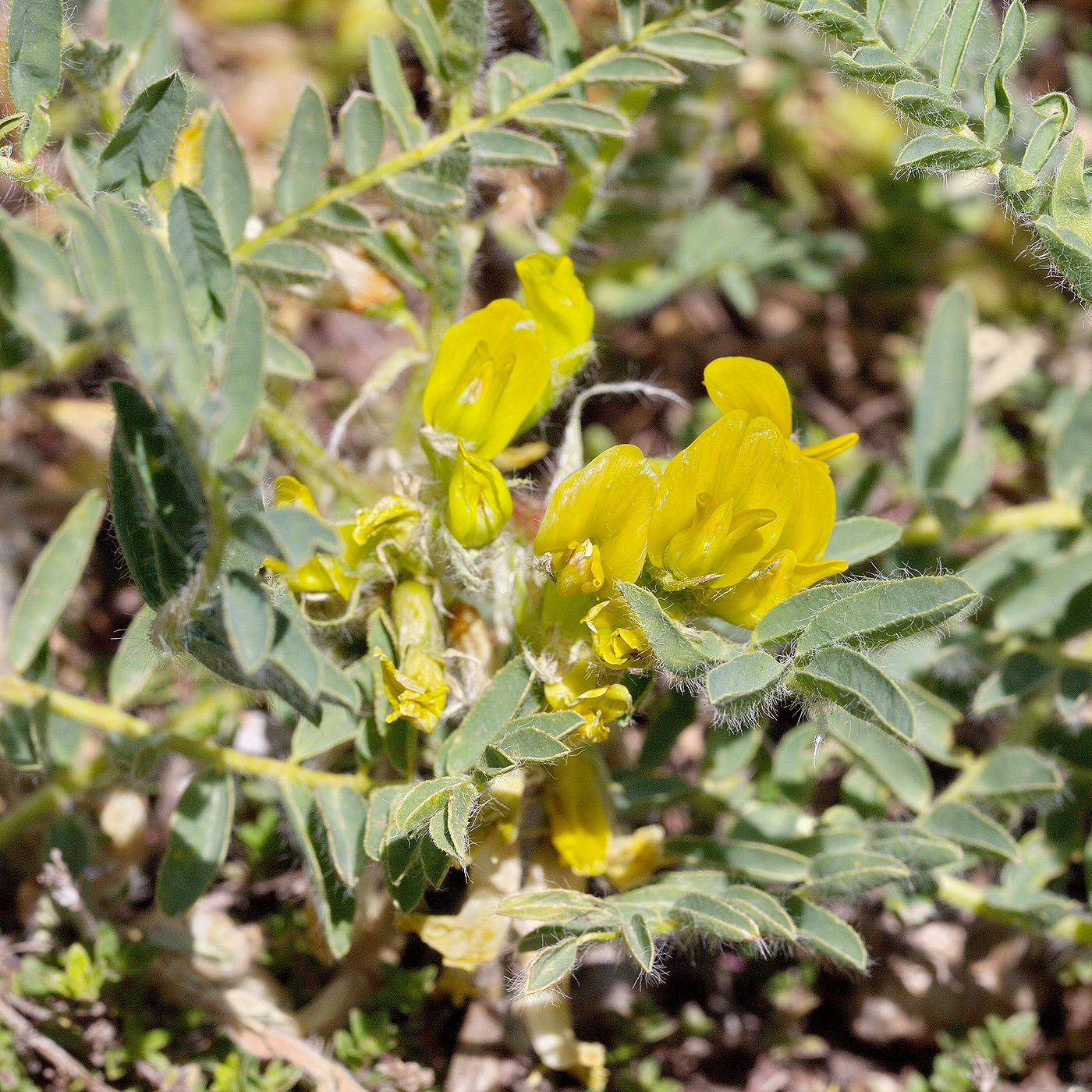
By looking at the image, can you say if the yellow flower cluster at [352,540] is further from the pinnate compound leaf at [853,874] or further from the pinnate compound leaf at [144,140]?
the pinnate compound leaf at [853,874]

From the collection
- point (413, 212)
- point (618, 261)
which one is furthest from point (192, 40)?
point (413, 212)

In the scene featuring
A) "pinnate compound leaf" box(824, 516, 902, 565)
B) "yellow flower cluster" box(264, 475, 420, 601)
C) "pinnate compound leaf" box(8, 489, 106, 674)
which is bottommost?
"pinnate compound leaf" box(8, 489, 106, 674)

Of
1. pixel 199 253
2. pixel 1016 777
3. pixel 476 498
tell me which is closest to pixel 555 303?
pixel 476 498

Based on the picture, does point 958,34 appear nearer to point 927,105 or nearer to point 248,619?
point 927,105

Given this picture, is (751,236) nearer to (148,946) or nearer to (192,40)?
(192,40)

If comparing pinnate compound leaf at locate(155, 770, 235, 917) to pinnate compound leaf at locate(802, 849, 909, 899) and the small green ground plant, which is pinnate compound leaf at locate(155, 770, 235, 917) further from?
pinnate compound leaf at locate(802, 849, 909, 899)

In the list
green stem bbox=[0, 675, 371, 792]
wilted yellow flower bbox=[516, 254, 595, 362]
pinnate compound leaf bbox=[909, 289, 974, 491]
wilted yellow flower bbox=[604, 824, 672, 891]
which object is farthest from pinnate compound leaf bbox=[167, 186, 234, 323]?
pinnate compound leaf bbox=[909, 289, 974, 491]
